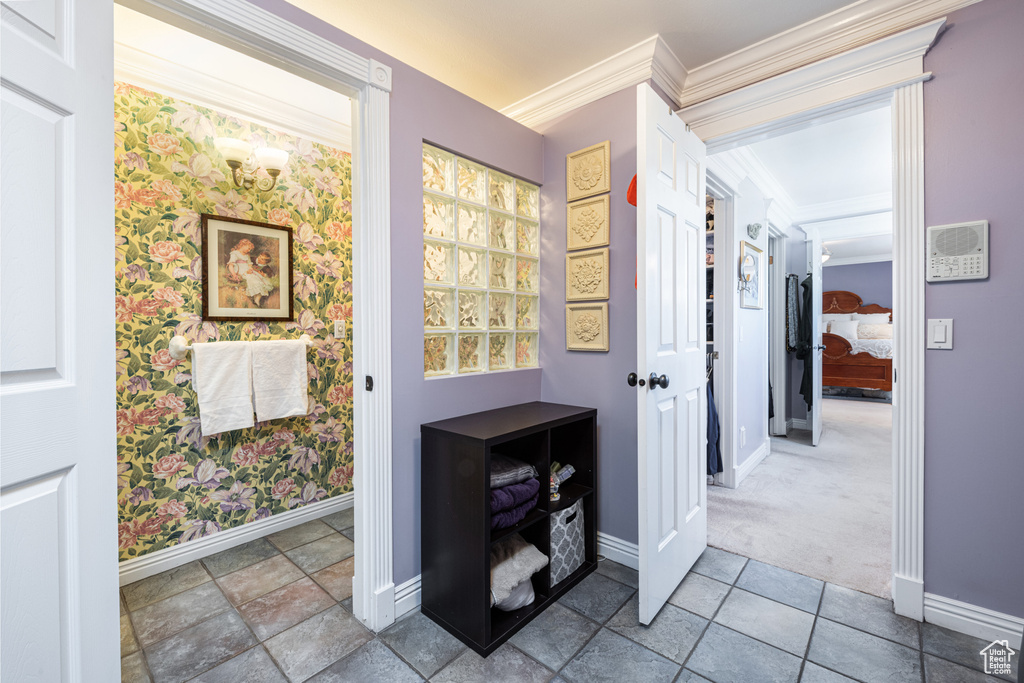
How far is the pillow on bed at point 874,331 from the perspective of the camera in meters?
6.79

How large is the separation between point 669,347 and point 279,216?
7.24 ft

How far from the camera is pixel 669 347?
187 cm

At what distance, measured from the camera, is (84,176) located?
3.13ft

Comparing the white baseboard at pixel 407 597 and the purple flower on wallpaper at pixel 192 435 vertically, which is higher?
the purple flower on wallpaper at pixel 192 435

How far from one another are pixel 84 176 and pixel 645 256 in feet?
5.19

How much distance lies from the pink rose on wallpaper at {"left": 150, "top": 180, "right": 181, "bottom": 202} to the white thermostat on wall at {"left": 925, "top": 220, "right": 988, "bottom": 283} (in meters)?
3.24

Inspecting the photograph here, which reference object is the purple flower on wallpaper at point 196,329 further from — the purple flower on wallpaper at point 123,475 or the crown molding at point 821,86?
the crown molding at point 821,86

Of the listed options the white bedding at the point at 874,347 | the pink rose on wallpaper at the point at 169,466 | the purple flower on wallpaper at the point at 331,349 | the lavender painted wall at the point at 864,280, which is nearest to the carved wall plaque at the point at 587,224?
the purple flower on wallpaper at the point at 331,349

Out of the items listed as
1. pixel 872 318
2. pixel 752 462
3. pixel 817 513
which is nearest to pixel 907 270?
pixel 817 513

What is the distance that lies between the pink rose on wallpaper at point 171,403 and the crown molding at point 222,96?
144 cm

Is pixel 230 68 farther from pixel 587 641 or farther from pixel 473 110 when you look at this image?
pixel 587 641

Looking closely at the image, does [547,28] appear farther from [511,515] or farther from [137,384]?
[137,384]

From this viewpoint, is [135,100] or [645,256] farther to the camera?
[135,100]

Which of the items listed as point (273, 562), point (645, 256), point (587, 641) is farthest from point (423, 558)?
point (645, 256)
